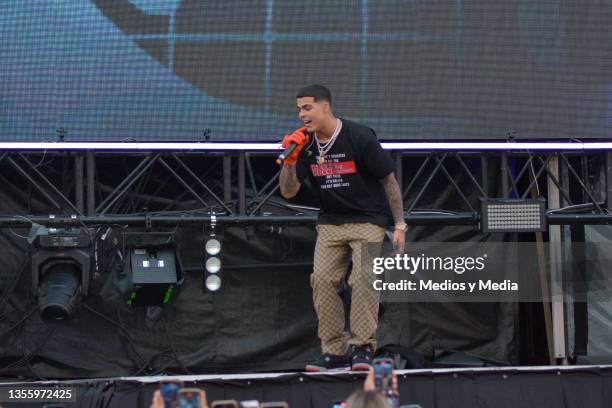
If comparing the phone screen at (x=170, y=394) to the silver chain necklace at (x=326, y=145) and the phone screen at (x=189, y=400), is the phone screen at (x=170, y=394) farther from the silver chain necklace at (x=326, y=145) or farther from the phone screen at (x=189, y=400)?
the silver chain necklace at (x=326, y=145)

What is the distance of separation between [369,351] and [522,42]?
2.98 meters

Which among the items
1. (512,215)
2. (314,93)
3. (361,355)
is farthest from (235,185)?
(361,355)

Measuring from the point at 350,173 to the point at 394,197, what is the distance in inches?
11.5

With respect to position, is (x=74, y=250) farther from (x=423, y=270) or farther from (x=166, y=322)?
(x=423, y=270)

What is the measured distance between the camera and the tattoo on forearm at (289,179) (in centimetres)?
543

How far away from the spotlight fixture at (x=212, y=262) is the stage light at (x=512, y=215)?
198 centimetres

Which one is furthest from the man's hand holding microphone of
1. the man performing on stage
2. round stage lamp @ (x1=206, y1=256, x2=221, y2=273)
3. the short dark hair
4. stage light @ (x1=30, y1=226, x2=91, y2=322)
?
stage light @ (x1=30, y1=226, x2=91, y2=322)

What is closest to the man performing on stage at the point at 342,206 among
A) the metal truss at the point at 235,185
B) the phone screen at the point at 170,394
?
the metal truss at the point at 235,185

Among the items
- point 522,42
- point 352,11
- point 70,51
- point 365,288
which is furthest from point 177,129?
point 522,42

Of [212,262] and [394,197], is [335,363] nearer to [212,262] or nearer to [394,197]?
[394,197]

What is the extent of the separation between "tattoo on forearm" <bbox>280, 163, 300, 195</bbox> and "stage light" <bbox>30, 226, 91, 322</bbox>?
1.99 meters

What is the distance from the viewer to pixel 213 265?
709 cm

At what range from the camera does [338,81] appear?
7.13 meters

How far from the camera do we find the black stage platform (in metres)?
5.31
